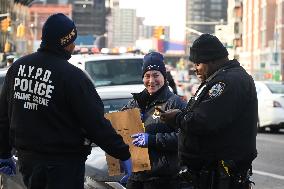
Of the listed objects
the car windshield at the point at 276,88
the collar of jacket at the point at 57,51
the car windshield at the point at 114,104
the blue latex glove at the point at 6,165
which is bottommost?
the car windshield at the point at 276,88

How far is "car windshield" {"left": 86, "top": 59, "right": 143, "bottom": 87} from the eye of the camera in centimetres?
1170

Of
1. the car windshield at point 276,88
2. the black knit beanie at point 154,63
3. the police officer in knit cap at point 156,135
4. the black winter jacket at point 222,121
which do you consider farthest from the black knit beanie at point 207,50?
the car windshield at point 276,88

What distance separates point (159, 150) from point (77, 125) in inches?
42.8

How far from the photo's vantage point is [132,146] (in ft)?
18.0

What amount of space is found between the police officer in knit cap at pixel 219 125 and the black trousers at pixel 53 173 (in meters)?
0.77

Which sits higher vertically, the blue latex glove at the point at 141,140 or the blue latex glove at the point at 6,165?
the blue latex glove at the point at 141,140

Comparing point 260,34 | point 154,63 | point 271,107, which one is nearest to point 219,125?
point 154,63

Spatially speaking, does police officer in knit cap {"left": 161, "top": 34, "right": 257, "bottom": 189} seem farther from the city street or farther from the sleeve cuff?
the city street

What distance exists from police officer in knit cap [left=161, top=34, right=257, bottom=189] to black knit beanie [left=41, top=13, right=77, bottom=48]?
0.89 m

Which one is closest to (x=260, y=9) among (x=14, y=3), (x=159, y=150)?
(x=14, y=3)

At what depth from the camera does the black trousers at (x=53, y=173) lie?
4539 mm

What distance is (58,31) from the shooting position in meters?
4.70

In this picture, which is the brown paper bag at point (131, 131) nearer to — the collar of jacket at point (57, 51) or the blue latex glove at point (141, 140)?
the blue latex glove at point (141, 140)

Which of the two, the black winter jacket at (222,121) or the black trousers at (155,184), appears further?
the black trousers at (155,184)
